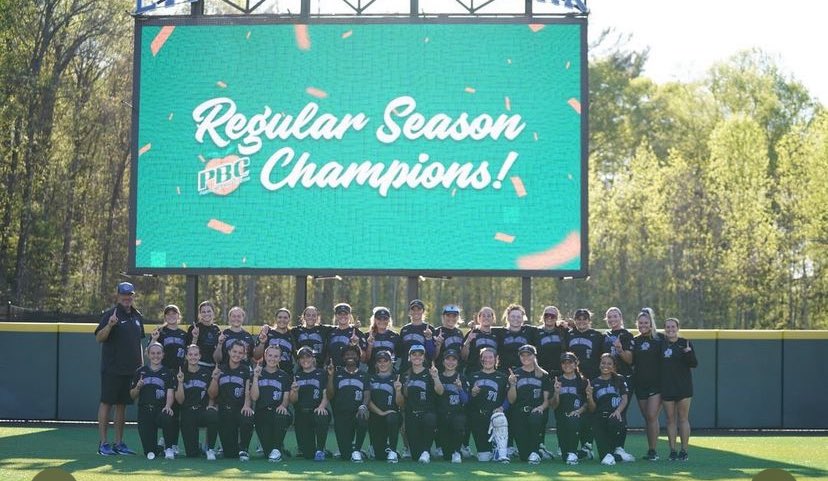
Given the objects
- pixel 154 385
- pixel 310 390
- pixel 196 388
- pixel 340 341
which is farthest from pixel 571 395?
pixel 154 385

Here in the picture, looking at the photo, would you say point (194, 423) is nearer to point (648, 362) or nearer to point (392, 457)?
point (392, 457)

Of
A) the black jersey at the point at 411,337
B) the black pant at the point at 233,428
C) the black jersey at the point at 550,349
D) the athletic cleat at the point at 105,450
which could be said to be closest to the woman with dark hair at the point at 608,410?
the black jersey at the point at 550,349

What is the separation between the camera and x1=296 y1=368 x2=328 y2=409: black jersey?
499 inches

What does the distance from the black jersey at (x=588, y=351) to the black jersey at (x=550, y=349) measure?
185 millimetres

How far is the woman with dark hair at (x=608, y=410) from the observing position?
1275 centimetres

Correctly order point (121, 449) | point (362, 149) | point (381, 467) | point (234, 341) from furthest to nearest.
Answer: point (362, 149) → point (234, 341) → point (121, 449) → point (381, 467)

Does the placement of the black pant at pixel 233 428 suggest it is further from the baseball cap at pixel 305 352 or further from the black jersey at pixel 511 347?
the black jersey at pixel 511 347

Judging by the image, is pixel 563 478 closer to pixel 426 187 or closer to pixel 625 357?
pixel 625 357

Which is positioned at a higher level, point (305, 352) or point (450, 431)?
point (305, 352)

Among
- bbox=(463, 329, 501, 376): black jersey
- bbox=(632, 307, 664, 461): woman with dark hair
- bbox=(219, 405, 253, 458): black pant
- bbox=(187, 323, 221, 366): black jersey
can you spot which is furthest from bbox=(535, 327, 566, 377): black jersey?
bbox=(187, 323, 221, 366): black jersey

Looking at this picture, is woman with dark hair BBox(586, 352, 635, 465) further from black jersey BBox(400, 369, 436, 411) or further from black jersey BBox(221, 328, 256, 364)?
black jersey BBox(221, 328, 256, 364)

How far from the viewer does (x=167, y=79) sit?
1603cm

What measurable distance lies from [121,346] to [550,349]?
14.7ft

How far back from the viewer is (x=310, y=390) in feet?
41.7
